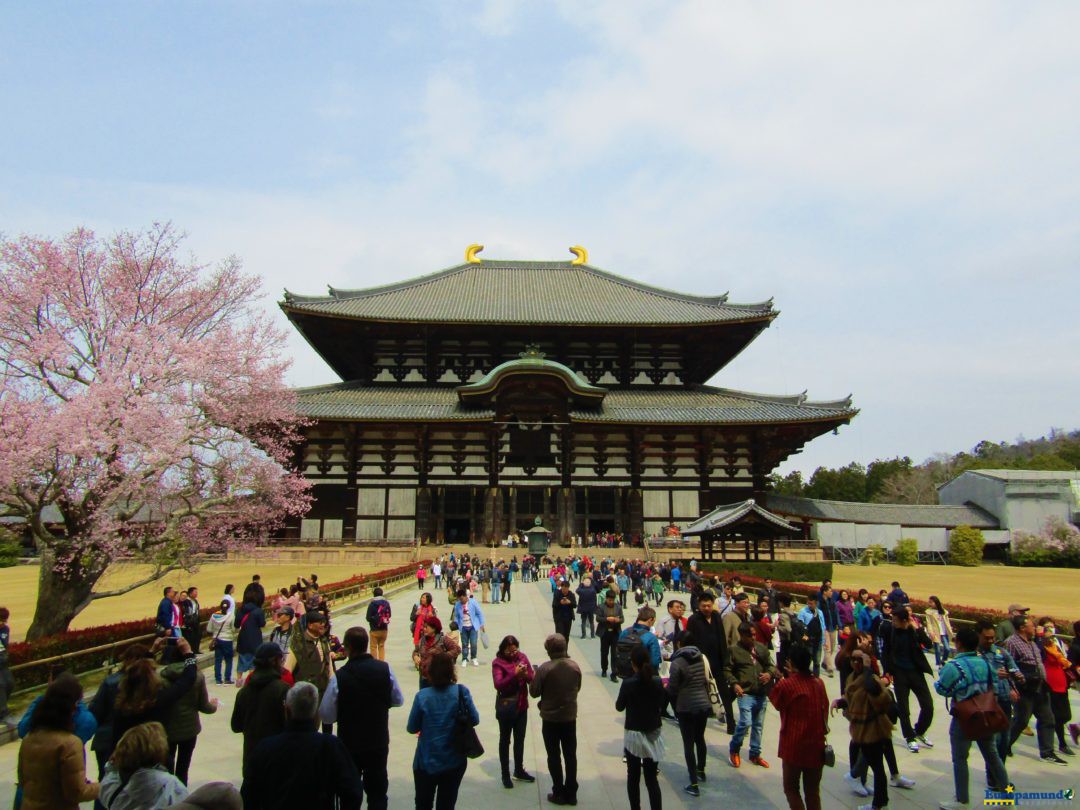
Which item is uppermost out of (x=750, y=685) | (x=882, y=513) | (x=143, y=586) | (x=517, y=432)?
(x=517, y=432)

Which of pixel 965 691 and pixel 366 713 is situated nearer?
pixel 366 713

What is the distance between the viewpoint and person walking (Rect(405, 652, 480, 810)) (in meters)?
5.10

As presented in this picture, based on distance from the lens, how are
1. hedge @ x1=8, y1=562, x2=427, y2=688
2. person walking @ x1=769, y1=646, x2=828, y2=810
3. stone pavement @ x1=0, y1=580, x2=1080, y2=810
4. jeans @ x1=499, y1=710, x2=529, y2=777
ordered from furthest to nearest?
hedge @ x1=8, y1=562, x2=427, y2=688
jeans @ x1=499, y1=710, x2=529, y2=777
stone pavement @ x1=0, y1=580, x2=1080, y2=810
person walking @ x1=769, y1=646, x2=828, y2=810

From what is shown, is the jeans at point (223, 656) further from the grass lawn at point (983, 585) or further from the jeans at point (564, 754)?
the grass lawn at point (983, 585)

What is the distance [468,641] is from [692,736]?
6.37 metres

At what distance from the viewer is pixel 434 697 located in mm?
5164

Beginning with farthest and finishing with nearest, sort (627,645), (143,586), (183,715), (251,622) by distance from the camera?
(143,586), (251,622), (627,645), (183,715)

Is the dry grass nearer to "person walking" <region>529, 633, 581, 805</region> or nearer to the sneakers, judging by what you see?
the sneakers

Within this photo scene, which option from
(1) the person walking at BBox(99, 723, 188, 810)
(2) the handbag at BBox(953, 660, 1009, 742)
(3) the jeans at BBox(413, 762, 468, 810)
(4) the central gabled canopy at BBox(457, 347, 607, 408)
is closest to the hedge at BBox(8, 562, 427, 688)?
(3) the jeans at BBox(413, 762, 468, 810)

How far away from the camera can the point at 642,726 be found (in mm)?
5770

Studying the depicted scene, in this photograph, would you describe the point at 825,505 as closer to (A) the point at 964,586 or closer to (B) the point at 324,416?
(A) the point at 964,586

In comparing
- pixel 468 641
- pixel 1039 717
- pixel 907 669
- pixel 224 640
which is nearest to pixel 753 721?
pixel 907 669

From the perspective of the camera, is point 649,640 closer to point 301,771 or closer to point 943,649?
point 301,771

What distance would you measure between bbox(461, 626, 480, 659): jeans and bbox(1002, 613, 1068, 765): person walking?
315 inches
